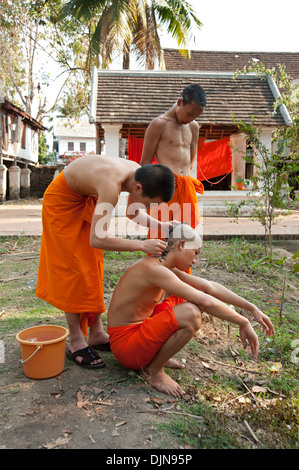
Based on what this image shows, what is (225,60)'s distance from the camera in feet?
59.6

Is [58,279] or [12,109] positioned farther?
[12,109]

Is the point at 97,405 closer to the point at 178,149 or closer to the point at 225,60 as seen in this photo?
the point at 178,149

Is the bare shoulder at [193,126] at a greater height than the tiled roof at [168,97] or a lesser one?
lesser

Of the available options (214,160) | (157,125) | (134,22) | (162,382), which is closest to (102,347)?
(162,382)

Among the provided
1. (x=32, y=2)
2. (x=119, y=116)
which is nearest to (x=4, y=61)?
(x=32, y=2)

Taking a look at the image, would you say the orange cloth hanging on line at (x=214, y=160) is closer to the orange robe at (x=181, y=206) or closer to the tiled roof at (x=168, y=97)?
the tiled roof at (x=168, y=97)

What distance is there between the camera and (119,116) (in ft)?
37.4

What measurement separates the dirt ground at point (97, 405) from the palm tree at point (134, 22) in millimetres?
12408

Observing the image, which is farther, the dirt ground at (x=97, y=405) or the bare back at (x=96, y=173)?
the bare back at (x=96, y=173)

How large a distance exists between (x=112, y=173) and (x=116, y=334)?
110 cm

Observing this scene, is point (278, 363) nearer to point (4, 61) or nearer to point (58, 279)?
point (58, 279)

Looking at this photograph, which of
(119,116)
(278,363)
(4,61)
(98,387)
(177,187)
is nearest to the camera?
(98,387)

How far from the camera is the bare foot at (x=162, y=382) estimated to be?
2.58 m

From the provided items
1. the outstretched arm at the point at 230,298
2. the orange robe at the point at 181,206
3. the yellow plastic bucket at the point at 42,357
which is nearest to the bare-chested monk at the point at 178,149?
the orange robe at the point at 181,206
